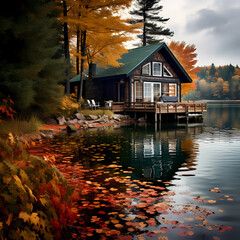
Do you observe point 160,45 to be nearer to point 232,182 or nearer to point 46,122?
point 46,122

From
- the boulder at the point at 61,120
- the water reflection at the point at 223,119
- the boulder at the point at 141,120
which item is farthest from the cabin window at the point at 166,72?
the boulder at the point at 61,120

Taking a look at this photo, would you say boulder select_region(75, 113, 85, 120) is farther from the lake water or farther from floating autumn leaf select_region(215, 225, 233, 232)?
floating autumn leaf select_region(215, 225, 233, 232)

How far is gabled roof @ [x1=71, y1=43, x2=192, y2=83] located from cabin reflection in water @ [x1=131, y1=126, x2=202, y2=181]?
51.6 ft

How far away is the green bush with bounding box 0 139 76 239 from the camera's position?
292 cm

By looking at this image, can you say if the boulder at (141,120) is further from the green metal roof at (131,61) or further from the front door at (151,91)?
the green metal roof at (131,61)

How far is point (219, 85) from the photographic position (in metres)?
134

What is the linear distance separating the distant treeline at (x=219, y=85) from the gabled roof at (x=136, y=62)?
104m

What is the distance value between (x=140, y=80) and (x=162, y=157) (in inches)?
832

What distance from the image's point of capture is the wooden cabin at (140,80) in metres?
29.1

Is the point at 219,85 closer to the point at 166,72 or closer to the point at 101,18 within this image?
the point at 166,72

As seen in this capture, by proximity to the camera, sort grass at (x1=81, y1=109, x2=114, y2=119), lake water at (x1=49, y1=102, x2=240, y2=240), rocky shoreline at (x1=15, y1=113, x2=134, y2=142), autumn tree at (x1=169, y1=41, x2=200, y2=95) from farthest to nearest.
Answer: autumn tree at (x1=169, y1=41, x2=200, y2=95) < grass at (x1=81, y1=109, x2=114, y2=119) < rocky shoreline at (x1=15, y1=113, x2=134, y2=142) < lake water at (x1=49, y1=102, x2=240, y2=240)

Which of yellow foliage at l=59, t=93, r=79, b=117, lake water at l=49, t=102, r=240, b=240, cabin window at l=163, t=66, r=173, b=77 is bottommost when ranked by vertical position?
lake water at l=49, t=102, r=240, b=240

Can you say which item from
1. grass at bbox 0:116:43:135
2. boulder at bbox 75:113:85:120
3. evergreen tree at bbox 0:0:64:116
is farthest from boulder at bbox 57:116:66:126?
grass at bbox 0:116:43:135

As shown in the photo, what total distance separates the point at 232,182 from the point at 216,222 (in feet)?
8.95
